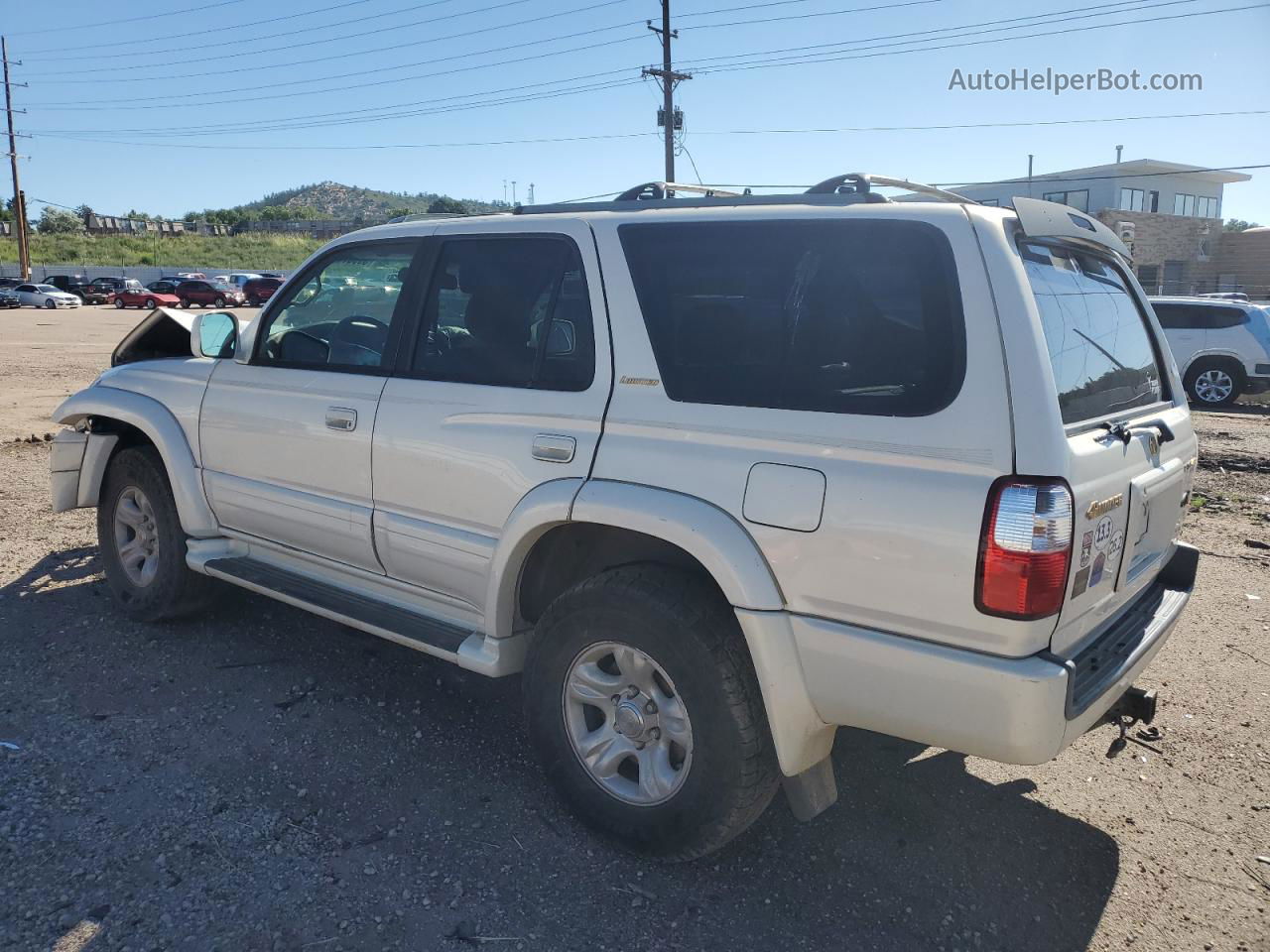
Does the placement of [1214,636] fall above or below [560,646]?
below

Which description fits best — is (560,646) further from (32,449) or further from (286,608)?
(32,449)

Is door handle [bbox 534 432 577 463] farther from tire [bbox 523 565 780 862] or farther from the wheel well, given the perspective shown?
tire [bbox 523 565 780 862]

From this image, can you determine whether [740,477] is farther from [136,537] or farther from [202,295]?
[202,295]

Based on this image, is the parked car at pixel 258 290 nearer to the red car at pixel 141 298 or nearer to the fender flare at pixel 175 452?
the red car at pixel 141 298

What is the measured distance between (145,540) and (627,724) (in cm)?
316

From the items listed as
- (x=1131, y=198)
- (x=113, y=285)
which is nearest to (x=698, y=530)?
(x=1131, y=198)

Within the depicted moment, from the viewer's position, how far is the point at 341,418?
3820 millimetres

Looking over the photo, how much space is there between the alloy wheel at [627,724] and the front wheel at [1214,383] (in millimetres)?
14587

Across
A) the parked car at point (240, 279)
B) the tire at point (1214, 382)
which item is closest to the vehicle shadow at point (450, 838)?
the tire at point (1214, 382)

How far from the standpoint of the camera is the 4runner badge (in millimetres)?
2500

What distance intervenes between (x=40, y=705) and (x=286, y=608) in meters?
1.37

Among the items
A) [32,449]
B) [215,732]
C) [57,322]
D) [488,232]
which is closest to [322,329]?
[488,232]

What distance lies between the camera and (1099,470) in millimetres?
2578

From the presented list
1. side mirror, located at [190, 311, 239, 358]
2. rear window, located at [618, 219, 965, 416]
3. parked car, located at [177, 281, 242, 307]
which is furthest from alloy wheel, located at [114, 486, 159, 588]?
parked car, located at [177, 281, 242, 307]
